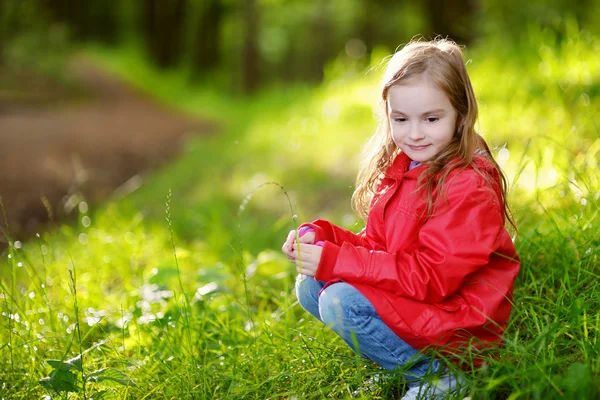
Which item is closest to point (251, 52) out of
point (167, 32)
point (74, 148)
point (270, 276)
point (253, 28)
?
point (253, 28)

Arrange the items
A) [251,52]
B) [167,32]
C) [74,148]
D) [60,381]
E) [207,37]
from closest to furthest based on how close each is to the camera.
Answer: [60,381] < [74,148] < [251,52] < [167,32] < [207,37]

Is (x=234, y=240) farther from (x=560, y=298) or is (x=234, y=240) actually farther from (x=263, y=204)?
(x=560, y=298)

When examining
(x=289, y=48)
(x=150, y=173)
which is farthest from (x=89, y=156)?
(x=289, y=48)

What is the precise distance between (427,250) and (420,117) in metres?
0.45

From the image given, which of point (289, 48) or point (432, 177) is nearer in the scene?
point (432, 177)

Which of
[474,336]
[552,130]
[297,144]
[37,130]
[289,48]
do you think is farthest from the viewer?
[289,48]

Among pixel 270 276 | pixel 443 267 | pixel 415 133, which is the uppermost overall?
pixel 415 133

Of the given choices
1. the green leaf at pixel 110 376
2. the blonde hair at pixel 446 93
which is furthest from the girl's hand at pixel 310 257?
the green leaf at pixel 110 376

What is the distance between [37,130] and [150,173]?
97.4 inches

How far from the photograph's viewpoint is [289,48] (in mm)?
34469

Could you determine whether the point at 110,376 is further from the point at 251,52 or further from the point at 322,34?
the point at 322,34

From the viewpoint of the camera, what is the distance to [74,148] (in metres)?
8.71

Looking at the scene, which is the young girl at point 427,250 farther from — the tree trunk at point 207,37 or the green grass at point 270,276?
the tree trunk at point 207,37

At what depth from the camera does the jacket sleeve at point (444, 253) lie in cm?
188
